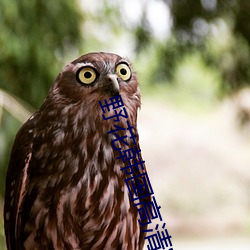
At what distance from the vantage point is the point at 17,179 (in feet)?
3.66

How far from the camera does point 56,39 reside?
7.94ft

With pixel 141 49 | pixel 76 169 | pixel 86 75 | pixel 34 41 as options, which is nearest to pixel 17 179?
pixel 76 169

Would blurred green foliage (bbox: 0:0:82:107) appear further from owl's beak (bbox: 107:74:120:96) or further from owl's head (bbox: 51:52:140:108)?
owl's beak (bbox: 107:74:120:96)

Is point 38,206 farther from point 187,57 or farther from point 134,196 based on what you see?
point 187,57

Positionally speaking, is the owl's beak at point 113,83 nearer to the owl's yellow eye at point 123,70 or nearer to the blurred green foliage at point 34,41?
the owl's yellow eye at point 123,70

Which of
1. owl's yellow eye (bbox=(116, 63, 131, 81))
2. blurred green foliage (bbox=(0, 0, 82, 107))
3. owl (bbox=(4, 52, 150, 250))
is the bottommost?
owl (bbox=(4, 52, 150, 250))

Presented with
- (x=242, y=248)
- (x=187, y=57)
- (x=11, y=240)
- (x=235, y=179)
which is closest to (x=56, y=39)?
(x=187, y=57)

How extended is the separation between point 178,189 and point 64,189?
5051mm

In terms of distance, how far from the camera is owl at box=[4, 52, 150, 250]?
1030 mm

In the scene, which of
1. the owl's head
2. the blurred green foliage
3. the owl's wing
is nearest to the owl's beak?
the owl's head

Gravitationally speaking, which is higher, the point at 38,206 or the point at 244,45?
the point at 244,45

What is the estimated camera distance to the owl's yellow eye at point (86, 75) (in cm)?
99

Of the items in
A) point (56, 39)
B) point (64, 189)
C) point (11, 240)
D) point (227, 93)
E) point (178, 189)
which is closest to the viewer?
point (64, 189)

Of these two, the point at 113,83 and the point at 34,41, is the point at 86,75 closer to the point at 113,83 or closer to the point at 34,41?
the point at 113,83
